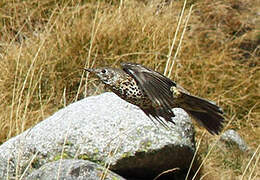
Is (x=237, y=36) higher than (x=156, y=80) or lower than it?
lower

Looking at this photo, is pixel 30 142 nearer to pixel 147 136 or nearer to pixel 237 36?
pixel 147 136

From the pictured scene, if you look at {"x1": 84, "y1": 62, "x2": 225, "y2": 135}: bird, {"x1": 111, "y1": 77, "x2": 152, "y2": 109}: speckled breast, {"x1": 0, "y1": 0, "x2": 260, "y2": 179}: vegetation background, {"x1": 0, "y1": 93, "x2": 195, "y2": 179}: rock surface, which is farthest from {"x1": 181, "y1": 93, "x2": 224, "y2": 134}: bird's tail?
{"x1": 0, "y1": 0, "x2": 260, "y2": 179}: vegetation background

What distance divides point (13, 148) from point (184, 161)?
0.86 metres

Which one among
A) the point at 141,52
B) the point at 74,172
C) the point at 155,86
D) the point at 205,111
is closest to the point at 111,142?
the point at 74,172

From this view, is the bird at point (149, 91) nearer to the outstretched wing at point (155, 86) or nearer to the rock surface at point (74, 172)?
the outstretched wing at point (155, 86)

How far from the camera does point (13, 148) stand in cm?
→ 252

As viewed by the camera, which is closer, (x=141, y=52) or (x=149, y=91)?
(x=149, y=91)

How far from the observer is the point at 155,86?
1.27 metres

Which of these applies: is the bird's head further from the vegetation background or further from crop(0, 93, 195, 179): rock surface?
the vegetation background

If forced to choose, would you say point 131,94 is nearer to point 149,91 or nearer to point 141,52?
point 149,91

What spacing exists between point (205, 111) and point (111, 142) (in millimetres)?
1180

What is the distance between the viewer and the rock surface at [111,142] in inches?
102

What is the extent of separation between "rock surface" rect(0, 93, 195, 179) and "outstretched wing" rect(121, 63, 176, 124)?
1222mm

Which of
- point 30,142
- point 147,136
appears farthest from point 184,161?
point 30,142
